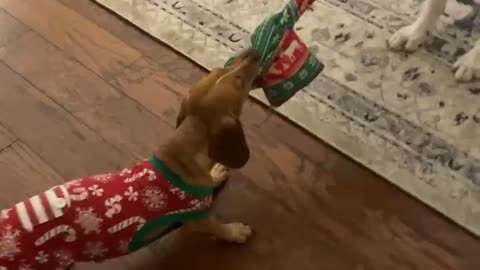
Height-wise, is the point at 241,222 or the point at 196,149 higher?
the point at 196,149

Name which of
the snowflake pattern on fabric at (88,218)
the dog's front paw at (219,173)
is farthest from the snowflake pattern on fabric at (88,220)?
the dog's front paw at (219,173)

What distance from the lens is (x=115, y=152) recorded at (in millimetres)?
1785

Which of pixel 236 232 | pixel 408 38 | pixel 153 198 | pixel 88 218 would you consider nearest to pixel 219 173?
pixel 236 232

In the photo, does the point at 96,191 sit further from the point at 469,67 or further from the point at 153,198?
the point at 469,67

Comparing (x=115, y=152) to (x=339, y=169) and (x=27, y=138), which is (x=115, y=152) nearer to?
(x=27, y=138)

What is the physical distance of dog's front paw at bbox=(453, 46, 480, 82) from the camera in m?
1.83

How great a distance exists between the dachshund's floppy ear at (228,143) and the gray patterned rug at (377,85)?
42cm

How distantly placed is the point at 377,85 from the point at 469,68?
239 mm

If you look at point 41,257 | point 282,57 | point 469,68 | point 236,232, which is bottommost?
point 236,232

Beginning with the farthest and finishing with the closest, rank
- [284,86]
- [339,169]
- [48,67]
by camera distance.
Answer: [48,67] < [339,169] < [284,86]

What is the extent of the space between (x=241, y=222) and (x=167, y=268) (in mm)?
201

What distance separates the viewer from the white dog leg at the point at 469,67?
6.02 ft

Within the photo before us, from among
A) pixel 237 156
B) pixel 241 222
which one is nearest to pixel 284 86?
pixel 237 156

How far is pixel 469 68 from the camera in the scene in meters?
1.83
